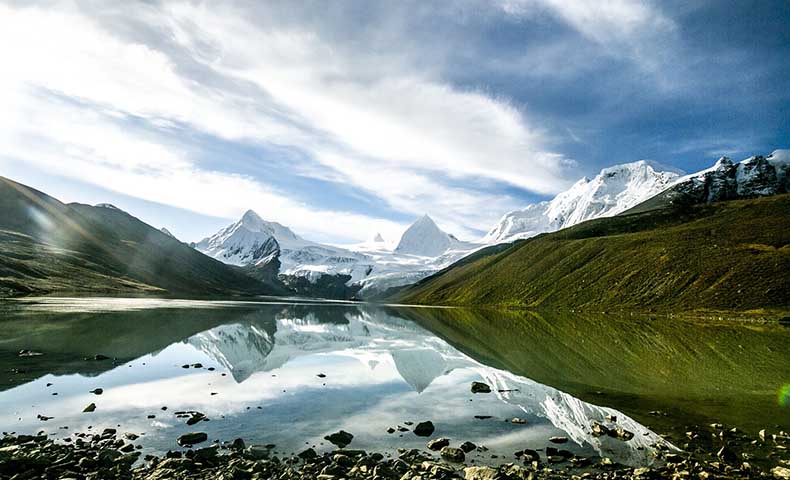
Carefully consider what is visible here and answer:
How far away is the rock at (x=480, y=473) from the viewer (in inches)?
667

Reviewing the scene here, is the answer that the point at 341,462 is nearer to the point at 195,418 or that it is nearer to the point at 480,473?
the point at 480,473

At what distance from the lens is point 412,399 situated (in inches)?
1272

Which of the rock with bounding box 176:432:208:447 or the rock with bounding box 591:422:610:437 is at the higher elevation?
the rock with bounding box 591:422:610:437

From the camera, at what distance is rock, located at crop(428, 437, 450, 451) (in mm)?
21438

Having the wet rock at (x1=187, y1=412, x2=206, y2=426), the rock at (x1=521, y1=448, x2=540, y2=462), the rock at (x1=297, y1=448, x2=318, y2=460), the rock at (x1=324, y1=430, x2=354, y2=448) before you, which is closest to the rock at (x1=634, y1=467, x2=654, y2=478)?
the rock at (x1=521, y1=448, x2=540, y2=462)

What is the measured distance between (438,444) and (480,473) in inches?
175

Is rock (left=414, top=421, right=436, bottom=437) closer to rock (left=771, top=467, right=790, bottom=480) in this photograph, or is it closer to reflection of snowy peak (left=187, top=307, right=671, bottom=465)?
reflection of snowy peak (left=187, top=307, right=671, bottom=465)

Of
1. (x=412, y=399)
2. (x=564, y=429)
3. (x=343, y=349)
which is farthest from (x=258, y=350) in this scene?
(x=564, y=429)

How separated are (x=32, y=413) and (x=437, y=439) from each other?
70.2ft

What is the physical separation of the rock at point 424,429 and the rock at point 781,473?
14.4m

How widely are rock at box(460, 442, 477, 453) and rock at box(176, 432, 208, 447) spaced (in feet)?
40.4

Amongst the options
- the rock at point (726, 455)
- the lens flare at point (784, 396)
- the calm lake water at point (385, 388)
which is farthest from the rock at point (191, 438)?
the lens flare at point (784, 396)

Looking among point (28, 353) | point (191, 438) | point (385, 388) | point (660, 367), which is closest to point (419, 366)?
point (385, 388)

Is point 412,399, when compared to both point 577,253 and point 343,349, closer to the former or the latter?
point 343,349
